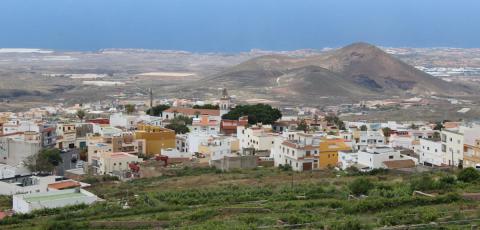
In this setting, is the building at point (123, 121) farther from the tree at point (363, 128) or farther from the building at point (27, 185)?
the building at point (27, 185)

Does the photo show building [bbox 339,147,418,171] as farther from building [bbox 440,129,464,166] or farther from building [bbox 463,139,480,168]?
building [bbox 463,139,480,168]

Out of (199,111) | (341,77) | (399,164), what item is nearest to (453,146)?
(399,164)

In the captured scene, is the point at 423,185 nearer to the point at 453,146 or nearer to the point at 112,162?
the point at 453,146

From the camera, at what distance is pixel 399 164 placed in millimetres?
31156

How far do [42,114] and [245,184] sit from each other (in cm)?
3348

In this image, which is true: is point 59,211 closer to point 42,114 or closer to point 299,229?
point 299,229

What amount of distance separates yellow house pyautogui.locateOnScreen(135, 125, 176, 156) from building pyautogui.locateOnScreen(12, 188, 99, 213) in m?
13.4

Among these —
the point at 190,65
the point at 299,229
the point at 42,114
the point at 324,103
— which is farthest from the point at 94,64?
the point at 299,229

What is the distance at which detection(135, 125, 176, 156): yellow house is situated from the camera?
38375mm

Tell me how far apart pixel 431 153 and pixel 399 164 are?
3404 mm

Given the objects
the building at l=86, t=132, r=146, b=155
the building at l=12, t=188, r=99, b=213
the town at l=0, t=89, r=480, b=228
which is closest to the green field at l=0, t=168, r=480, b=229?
the building at l=12, t=188, r=99, b=213

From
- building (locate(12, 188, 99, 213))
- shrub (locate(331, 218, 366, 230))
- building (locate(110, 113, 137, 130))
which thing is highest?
building (locate(110, 113, 137, 130))

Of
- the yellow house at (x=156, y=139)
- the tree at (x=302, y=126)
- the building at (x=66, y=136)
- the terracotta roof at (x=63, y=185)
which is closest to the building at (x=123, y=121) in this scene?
the building at (x=66, y=136)

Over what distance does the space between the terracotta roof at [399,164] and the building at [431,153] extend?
2.01m
